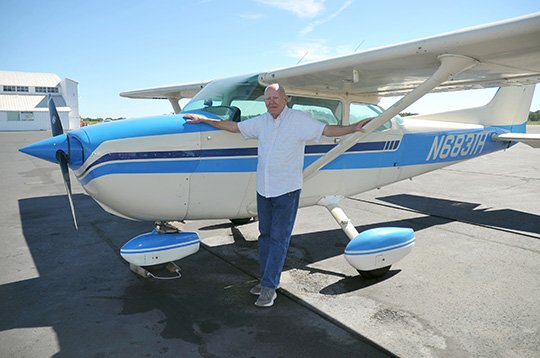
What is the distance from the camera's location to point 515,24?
2.83 m

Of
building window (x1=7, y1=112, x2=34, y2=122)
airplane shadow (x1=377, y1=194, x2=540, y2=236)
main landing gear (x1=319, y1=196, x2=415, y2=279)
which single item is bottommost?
airplane shadow (x1=377, y1=194, x2=540, y2=236)

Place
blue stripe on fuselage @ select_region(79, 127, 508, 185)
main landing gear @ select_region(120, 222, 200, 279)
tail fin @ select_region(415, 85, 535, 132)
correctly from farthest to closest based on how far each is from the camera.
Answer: tail fin @ select_region(415, 85, 535, 132), main landing gear @ select_region(120, 222, 200, 279), blue stripe on fuselage @ select_region(79, 127, 508, 185)

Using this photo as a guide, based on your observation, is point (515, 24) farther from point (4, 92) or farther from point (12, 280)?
point (4, 92)

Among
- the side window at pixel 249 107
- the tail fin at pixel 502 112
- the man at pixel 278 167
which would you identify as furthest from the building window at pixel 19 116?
the man at pixel 278 167

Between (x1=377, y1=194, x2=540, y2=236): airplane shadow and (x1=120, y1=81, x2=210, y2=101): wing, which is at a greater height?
(x1=120, y1=81, x2=210, y2=101): wing

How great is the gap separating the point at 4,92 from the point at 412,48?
240 ft

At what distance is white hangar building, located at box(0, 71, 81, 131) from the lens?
5543 centimetres

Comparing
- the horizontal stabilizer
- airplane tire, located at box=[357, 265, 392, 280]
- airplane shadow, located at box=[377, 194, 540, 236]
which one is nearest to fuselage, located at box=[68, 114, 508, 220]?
airplane tire, located at box=[357, 265, 392, 280]

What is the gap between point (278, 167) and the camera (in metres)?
3.28

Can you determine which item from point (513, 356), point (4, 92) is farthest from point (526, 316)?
point (4, 92)

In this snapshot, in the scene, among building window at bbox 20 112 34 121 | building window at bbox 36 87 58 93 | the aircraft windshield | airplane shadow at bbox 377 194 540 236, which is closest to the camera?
the aircraft windshield

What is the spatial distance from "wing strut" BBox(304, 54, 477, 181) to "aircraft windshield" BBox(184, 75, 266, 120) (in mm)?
826

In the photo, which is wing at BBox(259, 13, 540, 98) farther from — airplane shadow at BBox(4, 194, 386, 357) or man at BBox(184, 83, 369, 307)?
airplane shadow at BBox(4, 194, 386, 357)

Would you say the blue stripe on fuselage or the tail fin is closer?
the blue stripe on fuselage
